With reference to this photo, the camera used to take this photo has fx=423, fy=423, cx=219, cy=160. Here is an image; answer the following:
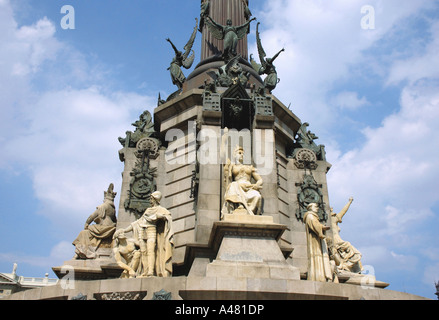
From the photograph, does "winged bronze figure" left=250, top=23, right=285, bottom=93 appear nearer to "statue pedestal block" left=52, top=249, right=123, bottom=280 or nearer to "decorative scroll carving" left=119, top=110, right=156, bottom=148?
"decorative scroll carving" left=119, top=110, right=156, bottom=148

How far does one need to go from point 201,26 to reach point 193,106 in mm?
7424

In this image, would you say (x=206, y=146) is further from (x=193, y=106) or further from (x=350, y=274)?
(x=350, y=274)

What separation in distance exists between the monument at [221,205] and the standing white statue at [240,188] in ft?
0.12

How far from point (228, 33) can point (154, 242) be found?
1174 centimetres

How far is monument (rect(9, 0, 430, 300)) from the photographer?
1044 cm

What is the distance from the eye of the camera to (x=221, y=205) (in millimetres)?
14844

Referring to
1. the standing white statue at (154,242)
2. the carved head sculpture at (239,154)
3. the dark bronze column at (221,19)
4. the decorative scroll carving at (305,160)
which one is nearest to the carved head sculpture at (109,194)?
the standing white statue at (154,242)

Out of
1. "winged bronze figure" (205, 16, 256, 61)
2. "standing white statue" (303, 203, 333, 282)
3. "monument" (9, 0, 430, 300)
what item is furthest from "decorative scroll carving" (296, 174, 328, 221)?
"winged bronze figure" (205, 16, 256, 61)

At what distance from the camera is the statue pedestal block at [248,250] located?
11.2m

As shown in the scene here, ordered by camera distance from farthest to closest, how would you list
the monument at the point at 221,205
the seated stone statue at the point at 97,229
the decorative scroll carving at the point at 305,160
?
1. the decorative scroll carving at the point at 305,160
2. the seated stone statue at the point at 97,229
3. the monument at the point at 221,205

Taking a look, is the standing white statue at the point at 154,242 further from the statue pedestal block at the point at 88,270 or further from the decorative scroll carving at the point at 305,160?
the decorative scroll carving at the point at 305,160

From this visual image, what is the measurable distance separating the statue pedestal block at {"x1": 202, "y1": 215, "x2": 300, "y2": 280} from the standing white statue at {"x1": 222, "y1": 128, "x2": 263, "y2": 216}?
0.71 m
